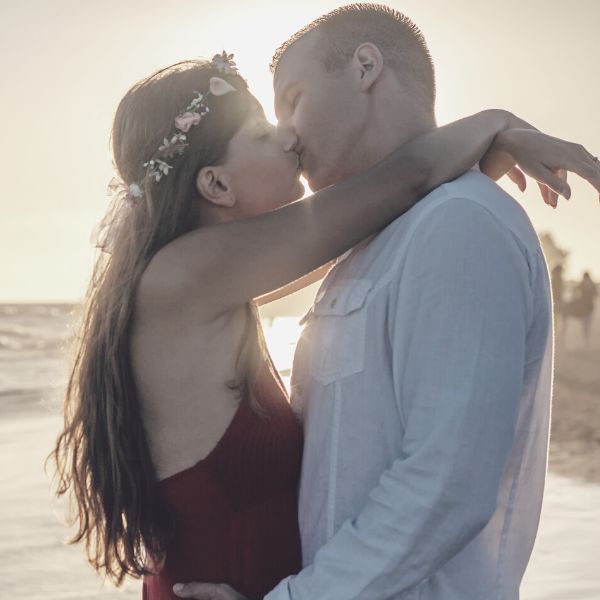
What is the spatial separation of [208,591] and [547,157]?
1389mm

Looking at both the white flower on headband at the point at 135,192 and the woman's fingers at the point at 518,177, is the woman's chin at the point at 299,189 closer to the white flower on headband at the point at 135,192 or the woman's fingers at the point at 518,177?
the white flower on headband at the point at 135,192

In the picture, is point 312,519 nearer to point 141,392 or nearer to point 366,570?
point 366,570

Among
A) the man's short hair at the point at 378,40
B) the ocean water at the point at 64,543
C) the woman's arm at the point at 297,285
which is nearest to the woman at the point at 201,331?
the man's short hair at the point at 378,40

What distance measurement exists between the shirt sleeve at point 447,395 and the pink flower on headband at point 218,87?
0.85 metres

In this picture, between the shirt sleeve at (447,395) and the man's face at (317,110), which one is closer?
the shirt sleeve at (447,395)

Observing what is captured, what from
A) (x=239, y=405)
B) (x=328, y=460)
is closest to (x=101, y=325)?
(x=239, y=405)

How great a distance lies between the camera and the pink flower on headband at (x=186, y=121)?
8.04 ft

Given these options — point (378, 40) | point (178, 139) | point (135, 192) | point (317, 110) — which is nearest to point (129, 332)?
point (135, 192)

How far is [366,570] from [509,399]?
467 mm

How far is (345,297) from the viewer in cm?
220

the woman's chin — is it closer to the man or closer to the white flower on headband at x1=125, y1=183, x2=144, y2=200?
the man

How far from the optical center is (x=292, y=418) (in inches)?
94.1

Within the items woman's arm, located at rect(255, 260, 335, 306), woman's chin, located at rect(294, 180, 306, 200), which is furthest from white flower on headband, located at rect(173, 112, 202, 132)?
woman's arm, located at rect(255, 260, 335, 306)

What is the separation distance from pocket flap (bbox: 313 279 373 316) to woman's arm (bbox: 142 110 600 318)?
10 cm
